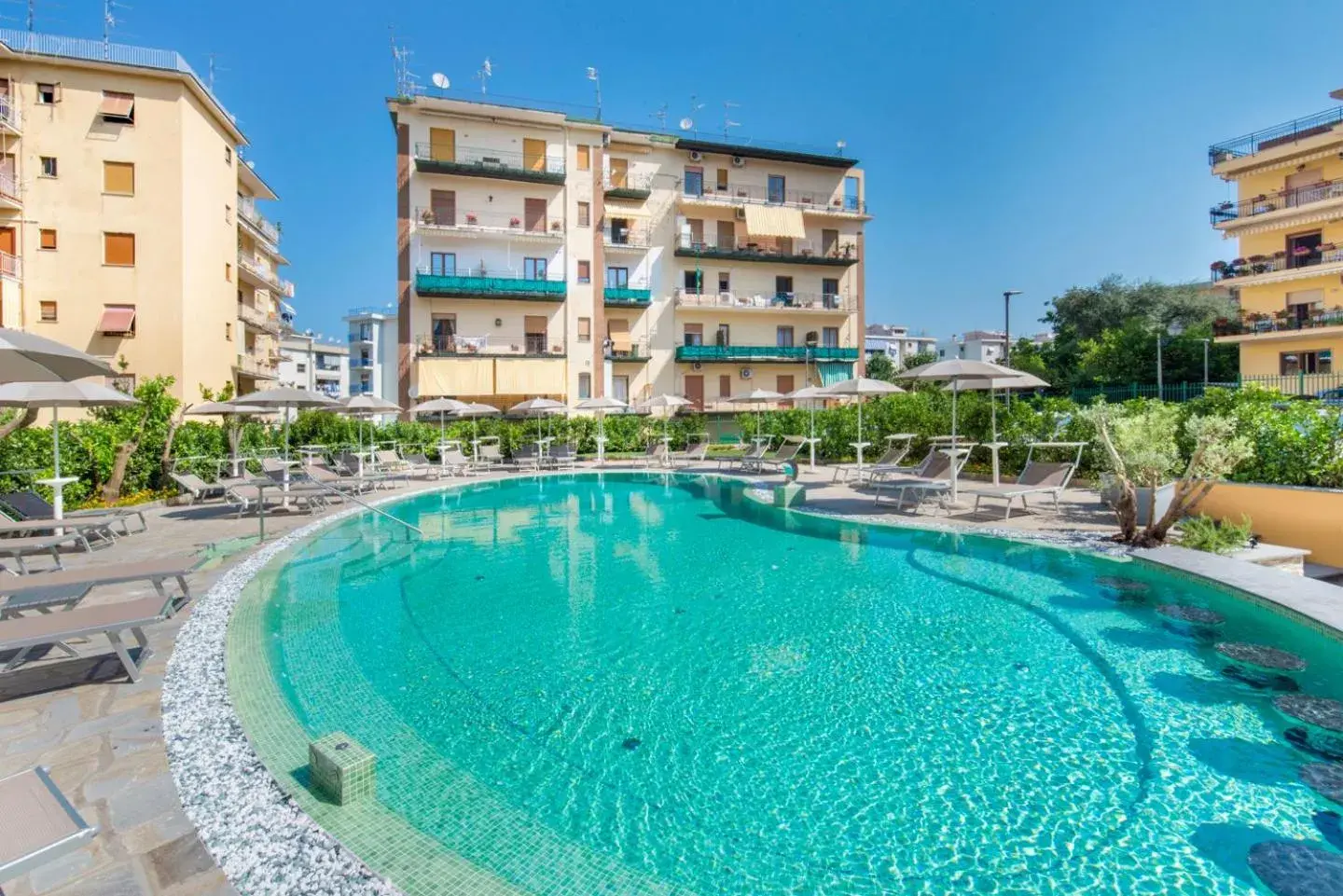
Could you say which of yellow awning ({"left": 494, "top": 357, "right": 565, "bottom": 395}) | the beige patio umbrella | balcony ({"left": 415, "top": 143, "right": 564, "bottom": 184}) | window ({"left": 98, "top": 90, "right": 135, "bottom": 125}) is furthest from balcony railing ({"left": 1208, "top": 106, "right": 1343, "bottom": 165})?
window ({"left": 98, "top": 90, "right": 135, "bottom": 125})

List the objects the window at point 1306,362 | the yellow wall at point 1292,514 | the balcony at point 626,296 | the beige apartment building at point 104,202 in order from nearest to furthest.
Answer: the yellow wall at point 1292,514 → the beige apartment building at point 104,202 → the window at point 1306,362 → the balcony at point 626,296

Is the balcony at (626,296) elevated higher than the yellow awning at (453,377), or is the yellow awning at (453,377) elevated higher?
the balcony at (626,296)

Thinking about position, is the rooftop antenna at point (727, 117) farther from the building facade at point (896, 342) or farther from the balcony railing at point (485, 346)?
the building facade at point (896, 342)

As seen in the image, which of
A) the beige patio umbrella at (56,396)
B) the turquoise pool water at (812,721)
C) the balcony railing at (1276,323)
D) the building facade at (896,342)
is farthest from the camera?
the building facade at (896,342)

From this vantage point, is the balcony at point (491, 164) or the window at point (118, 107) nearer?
the window at point (118, 107)

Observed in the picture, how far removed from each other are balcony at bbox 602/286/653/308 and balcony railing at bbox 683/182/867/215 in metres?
5.54

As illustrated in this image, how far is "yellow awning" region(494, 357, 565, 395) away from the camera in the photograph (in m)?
28.6

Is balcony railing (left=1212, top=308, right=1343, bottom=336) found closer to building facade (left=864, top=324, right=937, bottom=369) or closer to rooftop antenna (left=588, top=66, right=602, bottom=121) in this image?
rooftop antenna (left=588, top=66, right=602, bottom=121)

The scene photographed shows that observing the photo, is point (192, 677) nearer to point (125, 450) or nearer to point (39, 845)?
point (39, 845)

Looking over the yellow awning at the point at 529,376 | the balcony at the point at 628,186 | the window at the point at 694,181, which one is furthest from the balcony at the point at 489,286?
the window at the point at 694,181

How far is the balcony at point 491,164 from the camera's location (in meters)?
27.7

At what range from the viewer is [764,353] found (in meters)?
33.0

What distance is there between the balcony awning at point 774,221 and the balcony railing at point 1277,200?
19687mm

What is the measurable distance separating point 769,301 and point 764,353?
126 inches
